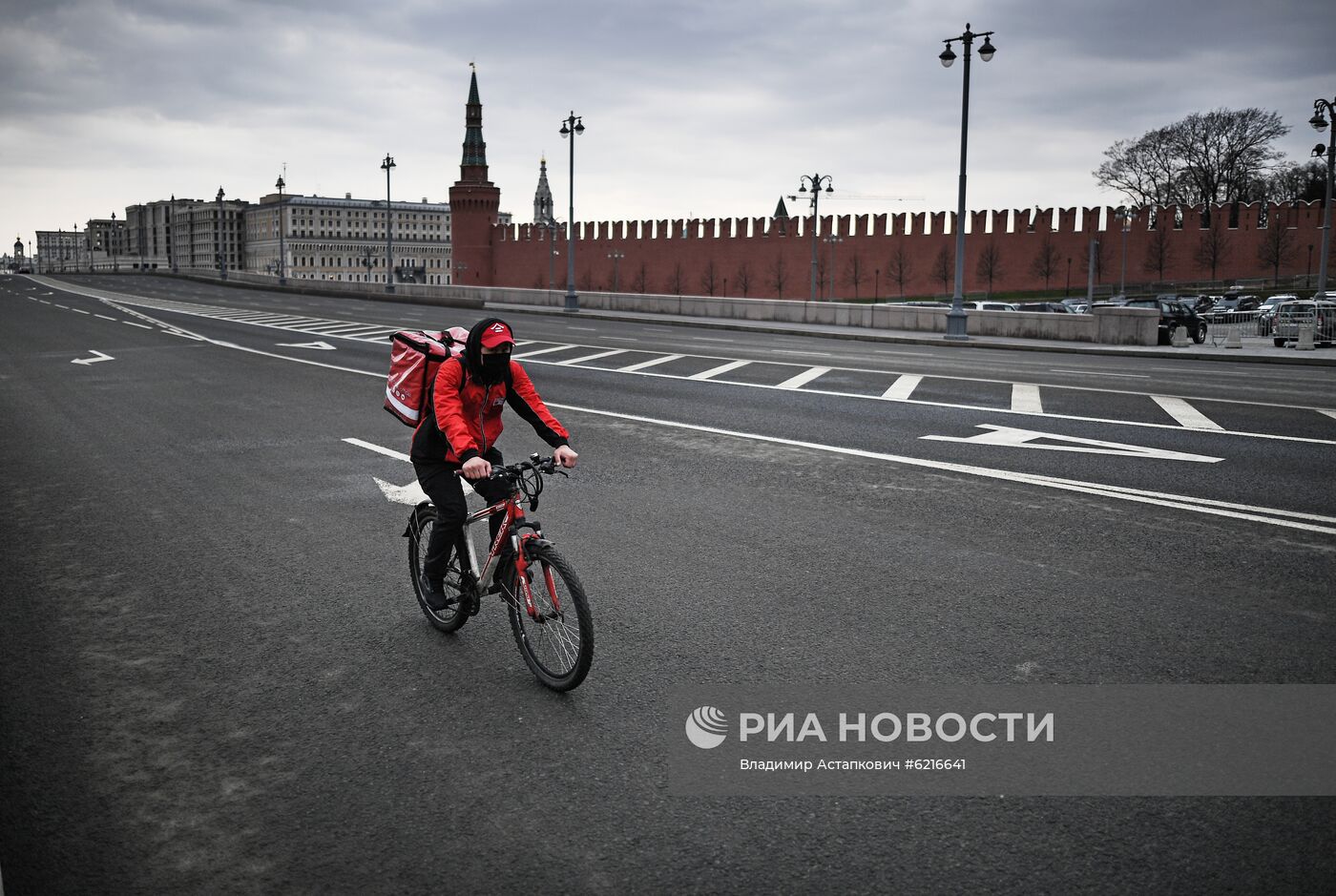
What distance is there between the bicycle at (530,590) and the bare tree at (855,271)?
70.5 meters

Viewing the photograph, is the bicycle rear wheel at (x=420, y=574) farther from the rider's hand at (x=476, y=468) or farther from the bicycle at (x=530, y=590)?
the rider's hand at (x=476, y=468)

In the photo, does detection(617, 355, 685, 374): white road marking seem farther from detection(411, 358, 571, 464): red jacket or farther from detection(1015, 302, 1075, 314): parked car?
detection(1015, 302, 1075, 314): parked car

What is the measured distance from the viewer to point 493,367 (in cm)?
484

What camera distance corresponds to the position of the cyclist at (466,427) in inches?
188

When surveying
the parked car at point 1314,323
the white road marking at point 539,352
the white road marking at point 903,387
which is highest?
the parked car at point 1314,323

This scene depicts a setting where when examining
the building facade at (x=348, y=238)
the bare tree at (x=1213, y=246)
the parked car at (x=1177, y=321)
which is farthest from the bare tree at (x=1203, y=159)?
the building facade at (x=348, y=238)

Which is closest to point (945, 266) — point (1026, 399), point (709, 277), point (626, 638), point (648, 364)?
point (709, 277)

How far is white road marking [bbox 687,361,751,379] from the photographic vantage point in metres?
17.9

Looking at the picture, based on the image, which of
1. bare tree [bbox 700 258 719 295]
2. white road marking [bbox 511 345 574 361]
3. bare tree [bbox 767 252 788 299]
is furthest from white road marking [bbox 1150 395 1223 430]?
bare tree [bbox 700 258 719 295]

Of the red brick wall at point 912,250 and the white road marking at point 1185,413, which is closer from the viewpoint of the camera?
the white road marking at point 1185,413

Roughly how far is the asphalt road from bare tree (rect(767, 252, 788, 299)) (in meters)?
62.3

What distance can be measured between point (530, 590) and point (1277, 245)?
242ft

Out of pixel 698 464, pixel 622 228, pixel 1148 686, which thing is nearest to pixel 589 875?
pixel 1148 686

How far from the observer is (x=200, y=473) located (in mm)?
9289
